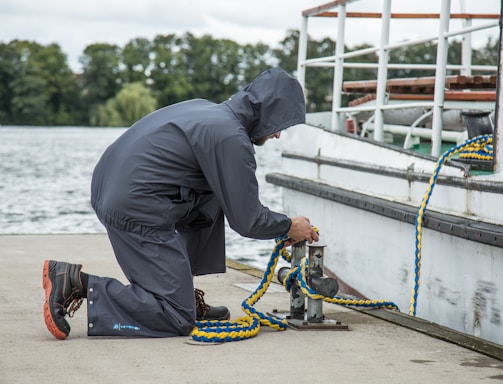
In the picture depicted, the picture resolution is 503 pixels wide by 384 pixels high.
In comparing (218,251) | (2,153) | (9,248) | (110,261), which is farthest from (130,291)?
(2,153)

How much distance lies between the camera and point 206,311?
172 inches

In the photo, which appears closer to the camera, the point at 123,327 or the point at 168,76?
the point at 123,327

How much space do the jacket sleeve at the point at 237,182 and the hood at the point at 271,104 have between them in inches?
6.3

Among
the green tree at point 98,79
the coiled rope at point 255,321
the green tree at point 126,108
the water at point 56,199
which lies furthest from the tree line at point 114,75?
the coiled rope at point 255,321

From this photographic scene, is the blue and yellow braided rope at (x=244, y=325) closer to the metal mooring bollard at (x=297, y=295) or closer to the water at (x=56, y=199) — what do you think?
the metal mooring bollard at (x=297, y=295)

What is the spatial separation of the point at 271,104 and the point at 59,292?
1.21 metres

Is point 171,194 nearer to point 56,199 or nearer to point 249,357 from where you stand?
point 249,357

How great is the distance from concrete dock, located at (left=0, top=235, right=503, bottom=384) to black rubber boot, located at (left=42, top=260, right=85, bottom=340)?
0.25 ft

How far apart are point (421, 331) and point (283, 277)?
728 mm

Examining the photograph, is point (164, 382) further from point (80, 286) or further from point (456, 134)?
point (456, 134)

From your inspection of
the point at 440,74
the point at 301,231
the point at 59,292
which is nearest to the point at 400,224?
the point at 440,74

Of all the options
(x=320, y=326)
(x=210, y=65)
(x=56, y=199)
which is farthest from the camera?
(x=210, y=65)

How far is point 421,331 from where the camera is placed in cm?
420

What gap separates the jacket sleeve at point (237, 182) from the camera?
3789 millimetres
